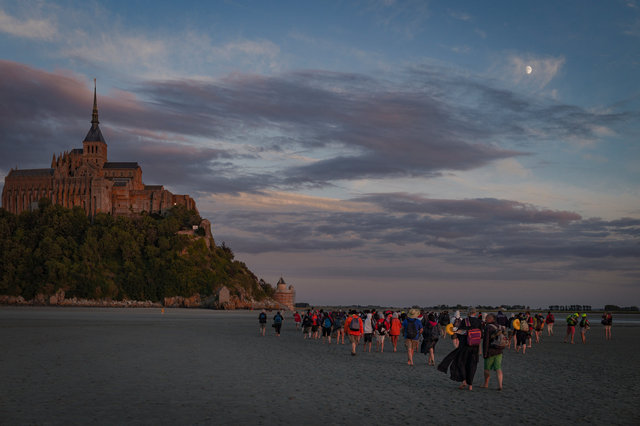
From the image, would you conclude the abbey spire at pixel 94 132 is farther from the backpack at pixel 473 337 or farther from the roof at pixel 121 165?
the backpack at pixel 473 337

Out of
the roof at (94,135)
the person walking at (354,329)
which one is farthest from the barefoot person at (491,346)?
the roof at (94,135)

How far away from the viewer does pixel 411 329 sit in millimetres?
19656

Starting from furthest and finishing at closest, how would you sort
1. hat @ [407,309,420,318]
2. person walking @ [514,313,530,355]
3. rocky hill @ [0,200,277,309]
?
rocky hill @ [0,200,277,309]
person walking @ [514,313,530,355]
hat @ [407,309,420,318]

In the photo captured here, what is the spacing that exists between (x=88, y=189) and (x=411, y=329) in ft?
454

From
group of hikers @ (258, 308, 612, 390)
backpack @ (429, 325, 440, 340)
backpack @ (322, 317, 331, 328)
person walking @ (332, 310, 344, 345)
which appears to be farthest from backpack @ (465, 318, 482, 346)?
backpack @ (322, 317, 331, 328)

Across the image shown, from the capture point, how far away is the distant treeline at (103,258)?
4665 inches

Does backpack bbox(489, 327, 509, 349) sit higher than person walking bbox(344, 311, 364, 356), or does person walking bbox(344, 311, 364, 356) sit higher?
backpack bbox(489, 327, 509, 349)

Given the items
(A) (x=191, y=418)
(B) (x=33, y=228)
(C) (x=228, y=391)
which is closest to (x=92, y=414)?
(A) (x=191, y=418)

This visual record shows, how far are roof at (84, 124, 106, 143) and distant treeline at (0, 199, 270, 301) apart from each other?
2827 centimetres

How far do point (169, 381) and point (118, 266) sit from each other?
11917cm

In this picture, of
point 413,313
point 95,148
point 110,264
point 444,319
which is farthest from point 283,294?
point 413,313

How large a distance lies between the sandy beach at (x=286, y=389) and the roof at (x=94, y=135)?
480 feet

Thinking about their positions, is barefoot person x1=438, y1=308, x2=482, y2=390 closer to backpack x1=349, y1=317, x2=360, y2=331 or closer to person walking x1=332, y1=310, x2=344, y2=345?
backpack x1=349, y1=317, x2=360, y2=331

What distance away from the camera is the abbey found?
5591 inches
